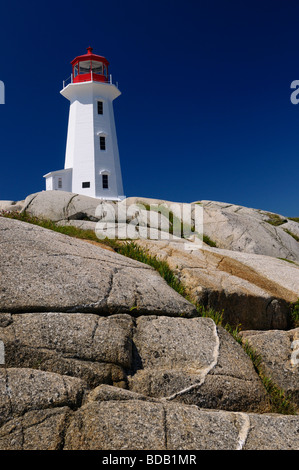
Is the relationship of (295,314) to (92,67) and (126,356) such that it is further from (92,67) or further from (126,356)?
(92,67)

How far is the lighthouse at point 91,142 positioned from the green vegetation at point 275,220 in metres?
17.6

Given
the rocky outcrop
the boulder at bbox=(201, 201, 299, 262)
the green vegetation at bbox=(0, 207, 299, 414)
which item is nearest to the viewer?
the rocky outcrop

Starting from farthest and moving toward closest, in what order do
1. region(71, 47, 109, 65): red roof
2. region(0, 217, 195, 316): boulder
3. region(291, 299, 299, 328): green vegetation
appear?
1. region(71, 47, 109, 65): red roof
2. region(291, 299, 299, 328): green vegetation
3. region(0, 217, 195, 316): boulder

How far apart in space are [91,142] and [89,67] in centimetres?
1029

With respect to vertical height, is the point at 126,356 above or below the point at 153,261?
below

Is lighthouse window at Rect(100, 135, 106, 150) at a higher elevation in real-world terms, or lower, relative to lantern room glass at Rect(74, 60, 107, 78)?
lower

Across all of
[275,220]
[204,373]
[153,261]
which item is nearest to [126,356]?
[204,373]

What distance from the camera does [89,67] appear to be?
43938 millimetres

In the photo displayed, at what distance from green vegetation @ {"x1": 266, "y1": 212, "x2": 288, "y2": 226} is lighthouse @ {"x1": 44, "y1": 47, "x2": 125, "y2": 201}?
57.6 ft

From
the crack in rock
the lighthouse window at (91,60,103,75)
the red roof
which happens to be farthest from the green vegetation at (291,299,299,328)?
the red roof

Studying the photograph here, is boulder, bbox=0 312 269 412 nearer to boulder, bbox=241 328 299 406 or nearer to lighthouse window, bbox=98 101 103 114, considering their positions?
boulder, bbox=241 328 299 406

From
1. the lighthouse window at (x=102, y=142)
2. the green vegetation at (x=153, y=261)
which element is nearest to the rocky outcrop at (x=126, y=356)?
the green vegetation at (x=153, y=261)

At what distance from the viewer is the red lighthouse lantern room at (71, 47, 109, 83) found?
4166 centimetres
